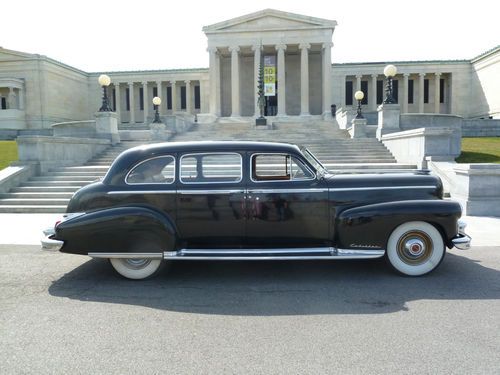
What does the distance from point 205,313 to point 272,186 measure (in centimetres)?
191

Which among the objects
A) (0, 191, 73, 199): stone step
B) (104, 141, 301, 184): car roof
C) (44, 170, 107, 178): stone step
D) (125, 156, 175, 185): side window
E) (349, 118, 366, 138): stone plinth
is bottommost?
(0, 191, 73, 199): stone step

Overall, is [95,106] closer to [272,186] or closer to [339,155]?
[339,155]

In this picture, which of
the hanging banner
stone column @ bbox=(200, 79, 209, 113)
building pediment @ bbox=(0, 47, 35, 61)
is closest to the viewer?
the hanging banner

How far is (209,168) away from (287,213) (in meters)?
1.25

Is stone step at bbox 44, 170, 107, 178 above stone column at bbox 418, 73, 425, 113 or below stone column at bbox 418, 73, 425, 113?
below

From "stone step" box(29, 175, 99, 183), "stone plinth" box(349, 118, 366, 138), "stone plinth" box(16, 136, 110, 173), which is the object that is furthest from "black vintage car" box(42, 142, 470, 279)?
"stone plinth" box(349, 118, 366, 138)

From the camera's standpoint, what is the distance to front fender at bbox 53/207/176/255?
5.09 m

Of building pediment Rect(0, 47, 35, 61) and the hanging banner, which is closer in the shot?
the hanging banner

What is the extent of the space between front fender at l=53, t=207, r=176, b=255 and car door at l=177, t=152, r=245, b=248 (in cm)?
26

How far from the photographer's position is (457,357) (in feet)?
10.4

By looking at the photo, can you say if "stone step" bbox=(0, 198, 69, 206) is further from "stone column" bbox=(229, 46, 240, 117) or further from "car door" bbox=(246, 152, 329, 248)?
"stone column" bbox=(229, 46, 240, 117)

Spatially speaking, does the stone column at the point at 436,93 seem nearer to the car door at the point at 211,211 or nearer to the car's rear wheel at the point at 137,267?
the car door at the point at 211,211

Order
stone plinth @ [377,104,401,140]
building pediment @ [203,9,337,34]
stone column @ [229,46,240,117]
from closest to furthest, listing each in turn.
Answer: stone plinth @ [377,104,401,140], building pediment @ [203,9,337,34], stone column @ [229,46,240,117]

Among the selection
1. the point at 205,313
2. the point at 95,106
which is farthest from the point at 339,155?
the point at 95,106
